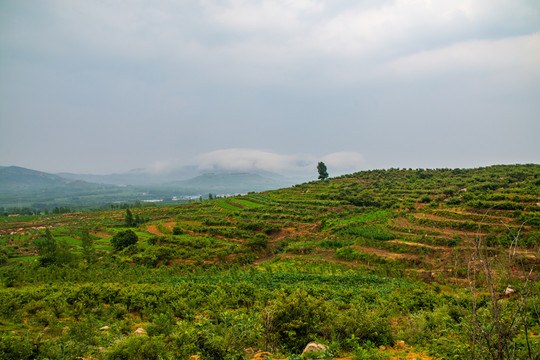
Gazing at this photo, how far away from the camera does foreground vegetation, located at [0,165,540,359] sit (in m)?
5.92

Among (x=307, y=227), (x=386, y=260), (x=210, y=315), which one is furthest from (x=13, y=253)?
(x=386, y=260)

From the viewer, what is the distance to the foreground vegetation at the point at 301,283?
233 inches

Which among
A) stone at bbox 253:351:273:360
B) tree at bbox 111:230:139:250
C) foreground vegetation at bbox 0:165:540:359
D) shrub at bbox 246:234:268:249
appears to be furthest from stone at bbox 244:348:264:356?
tree at bbox 111:230:139:250

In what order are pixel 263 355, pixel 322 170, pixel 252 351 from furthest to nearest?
pixel 322 170, pixel 252 351, pixel 263 355

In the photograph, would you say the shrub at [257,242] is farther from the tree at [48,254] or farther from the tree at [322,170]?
the tree at [322,170]

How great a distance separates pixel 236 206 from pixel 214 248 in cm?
2467

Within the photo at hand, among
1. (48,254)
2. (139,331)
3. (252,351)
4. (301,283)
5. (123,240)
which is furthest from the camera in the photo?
(123,240)

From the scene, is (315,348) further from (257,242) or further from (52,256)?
(52,256)

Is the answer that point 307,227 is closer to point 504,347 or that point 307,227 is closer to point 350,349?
point 350,349

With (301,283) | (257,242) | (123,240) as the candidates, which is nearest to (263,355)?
(301,283)

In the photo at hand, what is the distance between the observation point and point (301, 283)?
47.0 feet

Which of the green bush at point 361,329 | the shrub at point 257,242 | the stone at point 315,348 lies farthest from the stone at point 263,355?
the shrub at point 257,242

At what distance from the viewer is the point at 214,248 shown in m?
26.4

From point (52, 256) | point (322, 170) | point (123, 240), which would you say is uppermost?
point (322, 170)
